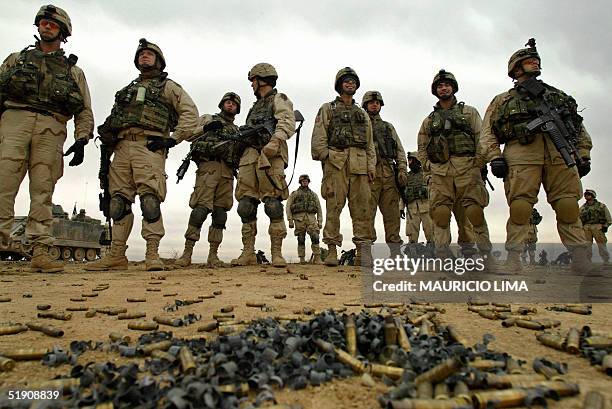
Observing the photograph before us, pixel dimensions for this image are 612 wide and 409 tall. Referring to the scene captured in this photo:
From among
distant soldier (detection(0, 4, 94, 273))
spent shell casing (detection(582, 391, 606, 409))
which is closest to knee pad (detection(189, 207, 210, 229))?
distant soldier (detection(0, 4, 94, 273))

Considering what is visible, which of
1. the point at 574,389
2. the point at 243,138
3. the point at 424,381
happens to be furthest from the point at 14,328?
the point at 243,138

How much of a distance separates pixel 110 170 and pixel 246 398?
663cm

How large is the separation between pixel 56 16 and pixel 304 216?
11238mm

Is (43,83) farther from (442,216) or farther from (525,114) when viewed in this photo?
(525,114)

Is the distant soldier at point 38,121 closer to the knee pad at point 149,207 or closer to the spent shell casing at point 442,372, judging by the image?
Result: the knee pad at point 149,207

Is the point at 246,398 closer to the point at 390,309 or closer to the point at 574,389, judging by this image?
the point at 574,389

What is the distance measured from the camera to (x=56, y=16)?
22.3 ft

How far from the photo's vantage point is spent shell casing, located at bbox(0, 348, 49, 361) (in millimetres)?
2398

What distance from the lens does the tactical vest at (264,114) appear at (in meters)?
8.07

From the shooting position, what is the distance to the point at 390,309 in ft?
12.6

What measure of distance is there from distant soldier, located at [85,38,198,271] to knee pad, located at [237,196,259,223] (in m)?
1.60

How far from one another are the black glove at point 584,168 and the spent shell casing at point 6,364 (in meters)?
7.89

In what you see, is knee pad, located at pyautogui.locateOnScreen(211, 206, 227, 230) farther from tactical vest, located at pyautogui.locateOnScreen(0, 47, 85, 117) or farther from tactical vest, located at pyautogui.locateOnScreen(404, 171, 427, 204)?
tactical vest, located at pyautogui.locateOnScreen(404, 171, 427, 204)

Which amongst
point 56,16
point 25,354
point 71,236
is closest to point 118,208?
point 56,16
